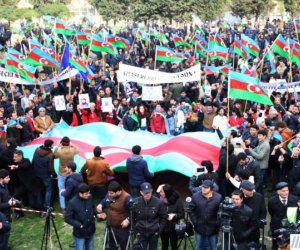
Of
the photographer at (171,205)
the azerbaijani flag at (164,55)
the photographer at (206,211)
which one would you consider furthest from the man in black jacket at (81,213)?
the azerbaijani flag at (164,55)

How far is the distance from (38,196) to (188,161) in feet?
10.6

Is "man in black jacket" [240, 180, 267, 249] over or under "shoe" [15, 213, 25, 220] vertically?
over

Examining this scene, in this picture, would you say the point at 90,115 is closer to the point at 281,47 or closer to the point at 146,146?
the point at 146,146

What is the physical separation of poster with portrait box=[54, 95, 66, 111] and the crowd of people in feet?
0.58

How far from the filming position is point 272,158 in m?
11.4

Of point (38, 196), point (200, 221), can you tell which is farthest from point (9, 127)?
point (200, 221)

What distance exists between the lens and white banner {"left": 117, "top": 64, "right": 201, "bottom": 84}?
15.5 meters

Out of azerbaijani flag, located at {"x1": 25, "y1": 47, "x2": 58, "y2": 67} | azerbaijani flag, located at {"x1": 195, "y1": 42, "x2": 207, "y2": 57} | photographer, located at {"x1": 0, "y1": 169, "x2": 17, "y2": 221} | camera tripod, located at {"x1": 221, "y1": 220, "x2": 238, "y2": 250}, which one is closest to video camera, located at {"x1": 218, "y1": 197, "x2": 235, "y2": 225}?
camera tripod, located at {"x1": 221, "y1": 220, "x2": 238, "y2": 250}

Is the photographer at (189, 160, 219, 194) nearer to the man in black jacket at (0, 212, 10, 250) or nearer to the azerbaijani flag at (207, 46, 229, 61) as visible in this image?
the man in black jacket at (0, 212, 10, 250)

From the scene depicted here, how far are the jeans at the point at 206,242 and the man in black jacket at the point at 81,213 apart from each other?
1.66 metres

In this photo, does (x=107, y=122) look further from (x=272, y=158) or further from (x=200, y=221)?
(x=200, y=221)

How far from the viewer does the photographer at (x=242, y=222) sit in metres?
7.80

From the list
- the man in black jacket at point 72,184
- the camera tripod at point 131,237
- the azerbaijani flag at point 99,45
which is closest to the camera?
the camera tripod at point 131,237

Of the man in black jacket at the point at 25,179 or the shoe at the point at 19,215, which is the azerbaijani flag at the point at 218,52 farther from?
the shoe at the point at 19,215
